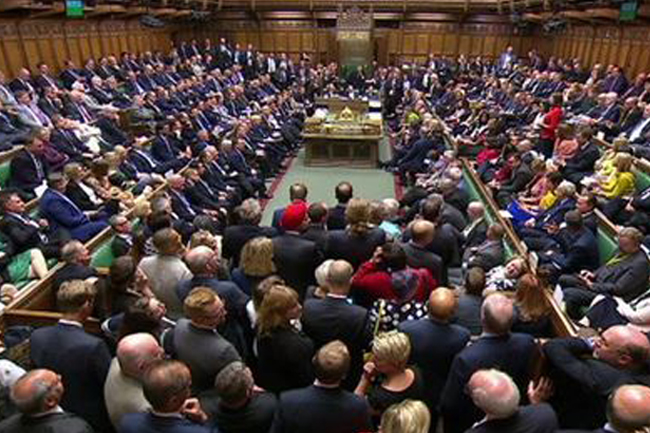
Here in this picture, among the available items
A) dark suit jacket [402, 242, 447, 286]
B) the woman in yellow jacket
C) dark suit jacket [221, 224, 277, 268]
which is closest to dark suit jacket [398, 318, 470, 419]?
dark suit jacket [402, 242, 447, 286]

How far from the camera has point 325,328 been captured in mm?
3156

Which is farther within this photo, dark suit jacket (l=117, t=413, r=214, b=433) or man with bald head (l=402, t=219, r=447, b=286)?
man with bald head (l=402, t=219, r=447, b=286)

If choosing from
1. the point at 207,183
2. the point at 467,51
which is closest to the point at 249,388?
the point at 207,183

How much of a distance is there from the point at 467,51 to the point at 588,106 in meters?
11.6

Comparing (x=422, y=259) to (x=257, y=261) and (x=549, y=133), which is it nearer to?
(x=257, y=261)

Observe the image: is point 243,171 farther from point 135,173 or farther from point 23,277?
point 23,277

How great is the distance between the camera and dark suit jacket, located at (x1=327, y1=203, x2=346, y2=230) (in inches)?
207

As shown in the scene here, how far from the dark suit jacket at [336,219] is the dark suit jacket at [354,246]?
0.90m

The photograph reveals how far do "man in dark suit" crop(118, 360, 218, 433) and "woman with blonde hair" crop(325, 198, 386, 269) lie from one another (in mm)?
2195

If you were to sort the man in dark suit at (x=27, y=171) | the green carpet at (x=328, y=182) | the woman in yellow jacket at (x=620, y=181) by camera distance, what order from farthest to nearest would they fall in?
the green carpet at (x=328, y=182), the man in dark suit at (x=27, y=171), the woman in yellow jacket at (x=620, y=181)

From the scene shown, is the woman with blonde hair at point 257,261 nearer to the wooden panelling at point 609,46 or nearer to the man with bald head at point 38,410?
the man with bald head at point 38,410

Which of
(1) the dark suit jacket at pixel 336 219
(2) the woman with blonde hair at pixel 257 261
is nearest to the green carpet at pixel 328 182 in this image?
(1) the dark suit jacket at pixel 336 219

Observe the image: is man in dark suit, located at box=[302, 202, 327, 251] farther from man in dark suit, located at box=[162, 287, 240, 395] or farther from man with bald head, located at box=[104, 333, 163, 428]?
man with bald head, located at box=[104, 333, 163, 428]

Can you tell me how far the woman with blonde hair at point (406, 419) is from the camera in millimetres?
2025
